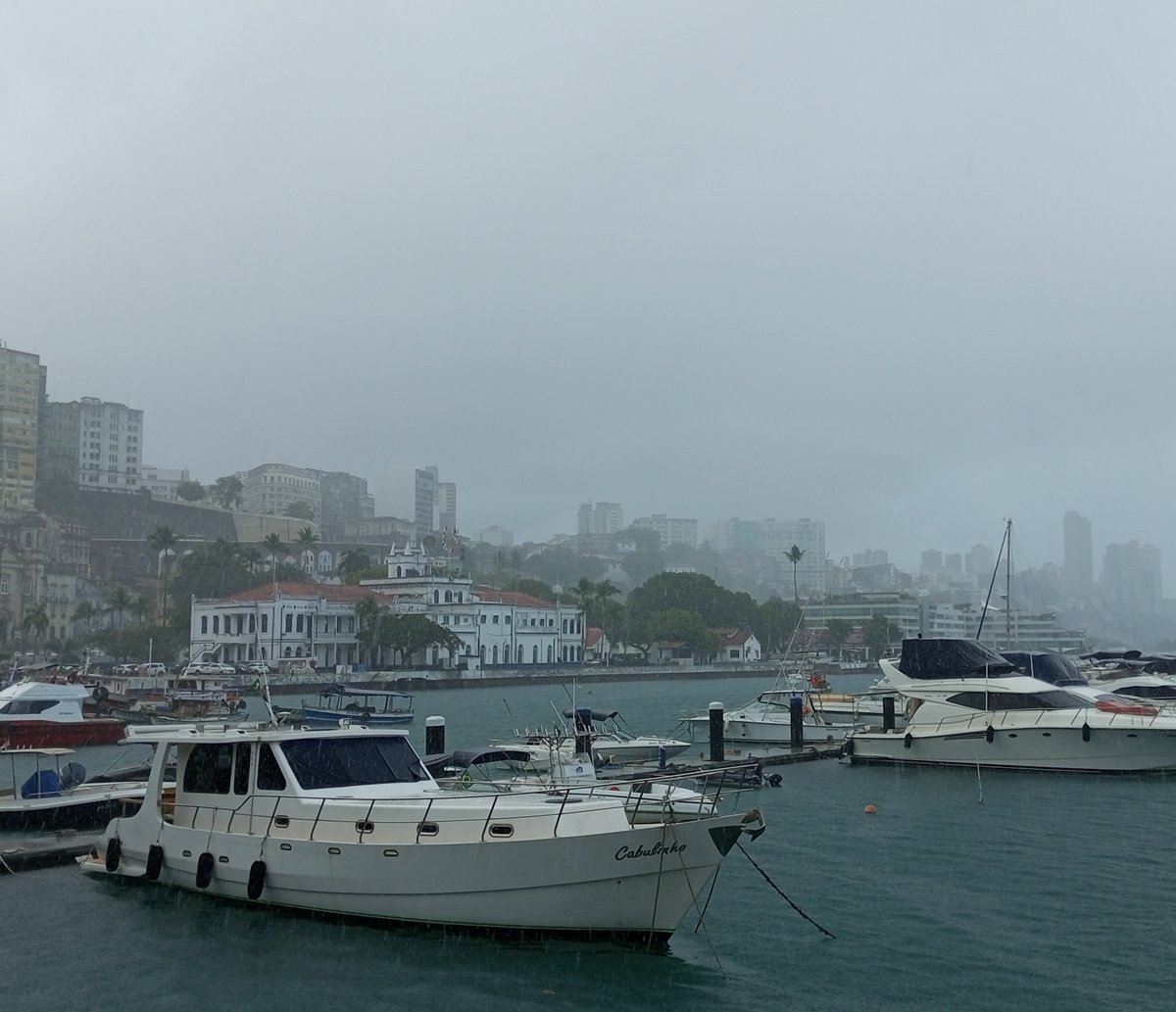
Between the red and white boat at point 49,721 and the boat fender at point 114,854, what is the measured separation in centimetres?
2831

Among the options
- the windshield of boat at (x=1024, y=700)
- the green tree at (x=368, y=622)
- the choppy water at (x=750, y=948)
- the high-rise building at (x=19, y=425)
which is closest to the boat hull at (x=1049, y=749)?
the windshield of boat at (x=1024, y=700)

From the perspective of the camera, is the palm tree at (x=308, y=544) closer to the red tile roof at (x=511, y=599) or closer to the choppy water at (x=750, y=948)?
the red tile roof at (x=511, y=599)

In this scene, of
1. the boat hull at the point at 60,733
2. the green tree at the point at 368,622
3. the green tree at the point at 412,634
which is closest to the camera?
the boat hull at the point at 60,733

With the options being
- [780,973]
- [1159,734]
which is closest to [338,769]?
[780,973]

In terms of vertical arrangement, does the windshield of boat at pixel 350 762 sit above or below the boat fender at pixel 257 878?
above

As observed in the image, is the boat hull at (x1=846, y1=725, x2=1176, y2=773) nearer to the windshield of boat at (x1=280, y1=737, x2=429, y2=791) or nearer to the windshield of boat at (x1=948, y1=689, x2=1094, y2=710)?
the windshield of boat at (x1=948, y1=689, x2=1094, y2=710)

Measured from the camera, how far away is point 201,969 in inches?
580

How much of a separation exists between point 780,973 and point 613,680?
107 meters

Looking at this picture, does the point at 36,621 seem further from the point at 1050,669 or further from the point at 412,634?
the point at 1050,669

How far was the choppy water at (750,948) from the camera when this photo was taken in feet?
44.9

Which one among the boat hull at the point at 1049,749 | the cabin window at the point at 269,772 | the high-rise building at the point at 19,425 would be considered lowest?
the boat hull at the point at 1049,749

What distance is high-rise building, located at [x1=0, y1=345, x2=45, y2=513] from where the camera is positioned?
6216 inches

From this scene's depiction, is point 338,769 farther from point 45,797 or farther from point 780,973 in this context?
point 45,797

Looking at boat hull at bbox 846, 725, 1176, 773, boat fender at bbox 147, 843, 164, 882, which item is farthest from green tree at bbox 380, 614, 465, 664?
boat fender at bbox 147, 843, 164, 882
